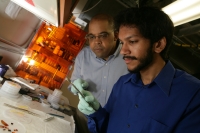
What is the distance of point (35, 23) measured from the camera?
230cm

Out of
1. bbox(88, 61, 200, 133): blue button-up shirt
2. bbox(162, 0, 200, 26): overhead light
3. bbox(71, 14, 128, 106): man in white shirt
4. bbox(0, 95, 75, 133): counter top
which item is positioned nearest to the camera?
bbox(88, 61, 200, 133): blue button-up shirt

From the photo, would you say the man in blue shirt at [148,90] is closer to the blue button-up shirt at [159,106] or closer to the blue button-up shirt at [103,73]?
the blue button-up shirt at [159,106]

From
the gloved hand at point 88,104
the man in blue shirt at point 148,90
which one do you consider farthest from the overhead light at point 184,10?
the gloved hand at point 88,104

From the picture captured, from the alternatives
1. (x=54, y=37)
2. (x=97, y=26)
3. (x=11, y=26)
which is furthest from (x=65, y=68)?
(x=97, y=26)

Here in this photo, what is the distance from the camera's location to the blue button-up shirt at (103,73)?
1587mm

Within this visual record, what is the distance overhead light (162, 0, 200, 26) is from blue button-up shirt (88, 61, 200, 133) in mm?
500

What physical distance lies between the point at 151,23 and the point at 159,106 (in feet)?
1.77

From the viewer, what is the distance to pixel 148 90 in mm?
937

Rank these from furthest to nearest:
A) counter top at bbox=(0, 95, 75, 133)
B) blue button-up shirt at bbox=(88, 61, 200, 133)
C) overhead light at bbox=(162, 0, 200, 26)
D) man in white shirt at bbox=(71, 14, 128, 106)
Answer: man in white shirt at bbox=(71, 14, 128, 106) → overhead light at bbox=(162, 0, 200, 26) → counter top at bbox=(0, 95, 75, 133) → blue button-up shirt at bbox=(88, 61, 200, 133)

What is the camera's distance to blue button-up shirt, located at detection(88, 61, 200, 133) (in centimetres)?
77

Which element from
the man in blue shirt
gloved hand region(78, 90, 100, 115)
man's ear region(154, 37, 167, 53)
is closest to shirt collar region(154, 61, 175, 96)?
the man in blue shirt

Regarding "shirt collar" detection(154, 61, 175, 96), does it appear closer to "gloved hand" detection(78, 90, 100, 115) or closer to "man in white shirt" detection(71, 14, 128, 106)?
"gloved hand" detection(78, 90, 100, 115)

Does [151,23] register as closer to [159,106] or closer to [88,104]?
[159,106]

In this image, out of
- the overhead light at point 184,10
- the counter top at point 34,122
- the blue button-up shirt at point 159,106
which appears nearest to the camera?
the blue button-up shirt at point 159,106
